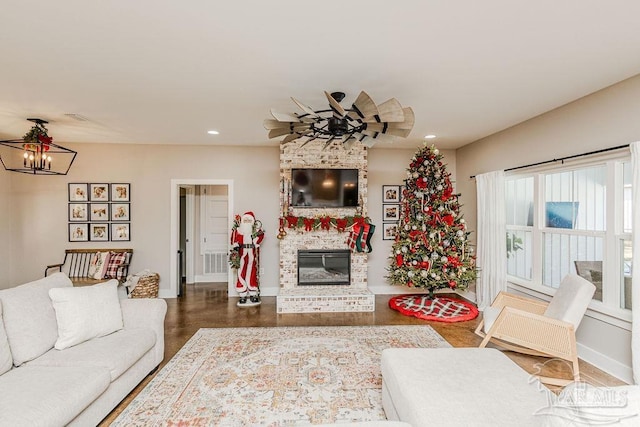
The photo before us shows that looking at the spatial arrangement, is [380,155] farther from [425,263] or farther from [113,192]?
[113,192]

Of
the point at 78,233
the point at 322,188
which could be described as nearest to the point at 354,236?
the point at 322,188

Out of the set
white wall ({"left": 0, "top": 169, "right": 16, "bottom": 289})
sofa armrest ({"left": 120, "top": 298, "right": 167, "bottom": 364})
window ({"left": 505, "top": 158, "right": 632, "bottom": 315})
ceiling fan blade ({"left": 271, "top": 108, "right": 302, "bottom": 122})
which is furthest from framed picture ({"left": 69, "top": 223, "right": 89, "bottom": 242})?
window ({"left": 505, "top": 158, "right": 632, "bottom": 315})

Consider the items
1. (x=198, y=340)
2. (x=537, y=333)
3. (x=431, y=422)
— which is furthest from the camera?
(x=198, y=340)

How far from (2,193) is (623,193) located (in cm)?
820

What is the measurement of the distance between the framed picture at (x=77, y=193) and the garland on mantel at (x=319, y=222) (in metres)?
3.39

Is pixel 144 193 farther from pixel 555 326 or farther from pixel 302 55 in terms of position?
pixel 555 326

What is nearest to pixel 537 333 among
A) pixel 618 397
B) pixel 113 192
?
pixel 618 397

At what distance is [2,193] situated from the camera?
5.10 meters

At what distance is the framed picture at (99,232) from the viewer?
5328 millimetres

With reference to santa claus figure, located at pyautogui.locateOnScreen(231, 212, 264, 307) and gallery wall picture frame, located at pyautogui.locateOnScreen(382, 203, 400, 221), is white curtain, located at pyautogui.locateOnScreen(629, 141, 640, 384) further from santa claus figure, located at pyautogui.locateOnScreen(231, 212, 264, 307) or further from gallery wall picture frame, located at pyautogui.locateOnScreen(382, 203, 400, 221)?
santa claus figure, located at pyautogui.locateOnScreen(231, 212, 264, 307)

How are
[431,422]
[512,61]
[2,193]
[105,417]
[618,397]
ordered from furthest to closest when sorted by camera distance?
[2,193]
[512,61]
[105,417]
[431,422]
[618,397]

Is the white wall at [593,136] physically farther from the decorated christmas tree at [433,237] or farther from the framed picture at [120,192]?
the framed picture at [120,192]

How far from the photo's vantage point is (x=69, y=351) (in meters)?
2.23

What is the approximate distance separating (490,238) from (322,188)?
2600mm
